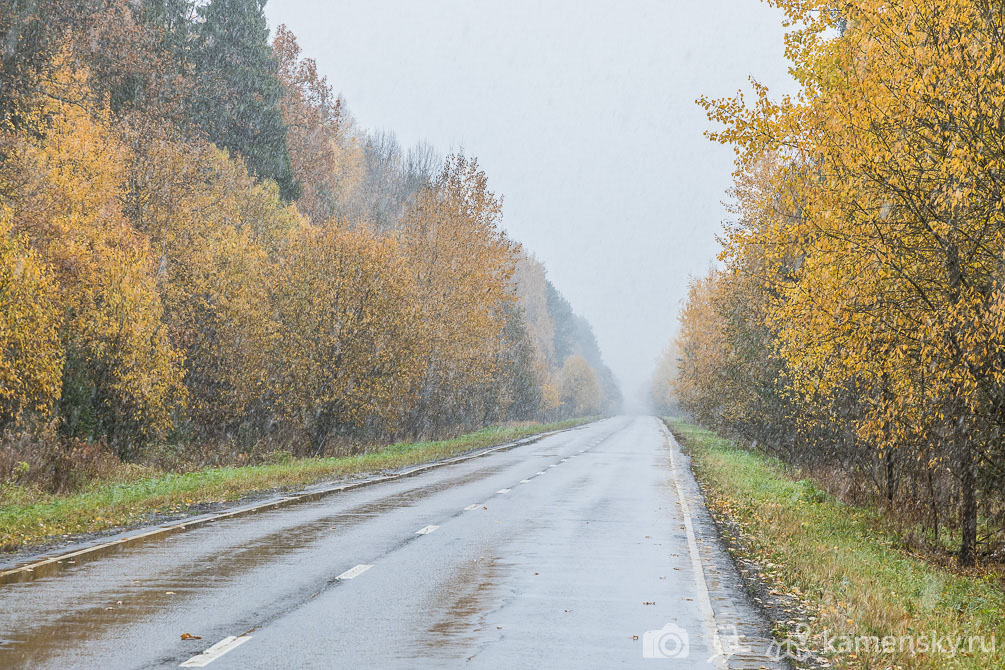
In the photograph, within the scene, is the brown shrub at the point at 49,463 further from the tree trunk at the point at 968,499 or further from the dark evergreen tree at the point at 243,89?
the dark evergreen tree at the point at 243,89

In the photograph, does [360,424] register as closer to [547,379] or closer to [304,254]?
[304,254]

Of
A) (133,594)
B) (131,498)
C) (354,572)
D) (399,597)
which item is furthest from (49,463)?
(399,597)

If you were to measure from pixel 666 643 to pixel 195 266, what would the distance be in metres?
30.0

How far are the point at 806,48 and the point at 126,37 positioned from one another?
30045mm

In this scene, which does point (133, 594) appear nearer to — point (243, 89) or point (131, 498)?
point (131, 498)

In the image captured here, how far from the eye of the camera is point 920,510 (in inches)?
781

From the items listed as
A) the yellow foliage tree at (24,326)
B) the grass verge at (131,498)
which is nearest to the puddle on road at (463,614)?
the grass verge at (131,498)

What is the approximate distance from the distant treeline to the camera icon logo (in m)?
15.8

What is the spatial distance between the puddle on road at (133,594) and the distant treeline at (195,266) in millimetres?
9157

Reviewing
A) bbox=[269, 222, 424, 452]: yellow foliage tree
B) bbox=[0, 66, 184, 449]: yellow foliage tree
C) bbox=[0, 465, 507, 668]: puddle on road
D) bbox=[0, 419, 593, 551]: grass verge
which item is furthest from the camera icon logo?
bbox=[269, 222, 424, 452]: yellow foliage tree

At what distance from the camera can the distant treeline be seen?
26656 millimetres

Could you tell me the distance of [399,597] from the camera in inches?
405

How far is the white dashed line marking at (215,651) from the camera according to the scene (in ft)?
24.0

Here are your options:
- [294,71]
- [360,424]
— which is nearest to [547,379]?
[294,71]
